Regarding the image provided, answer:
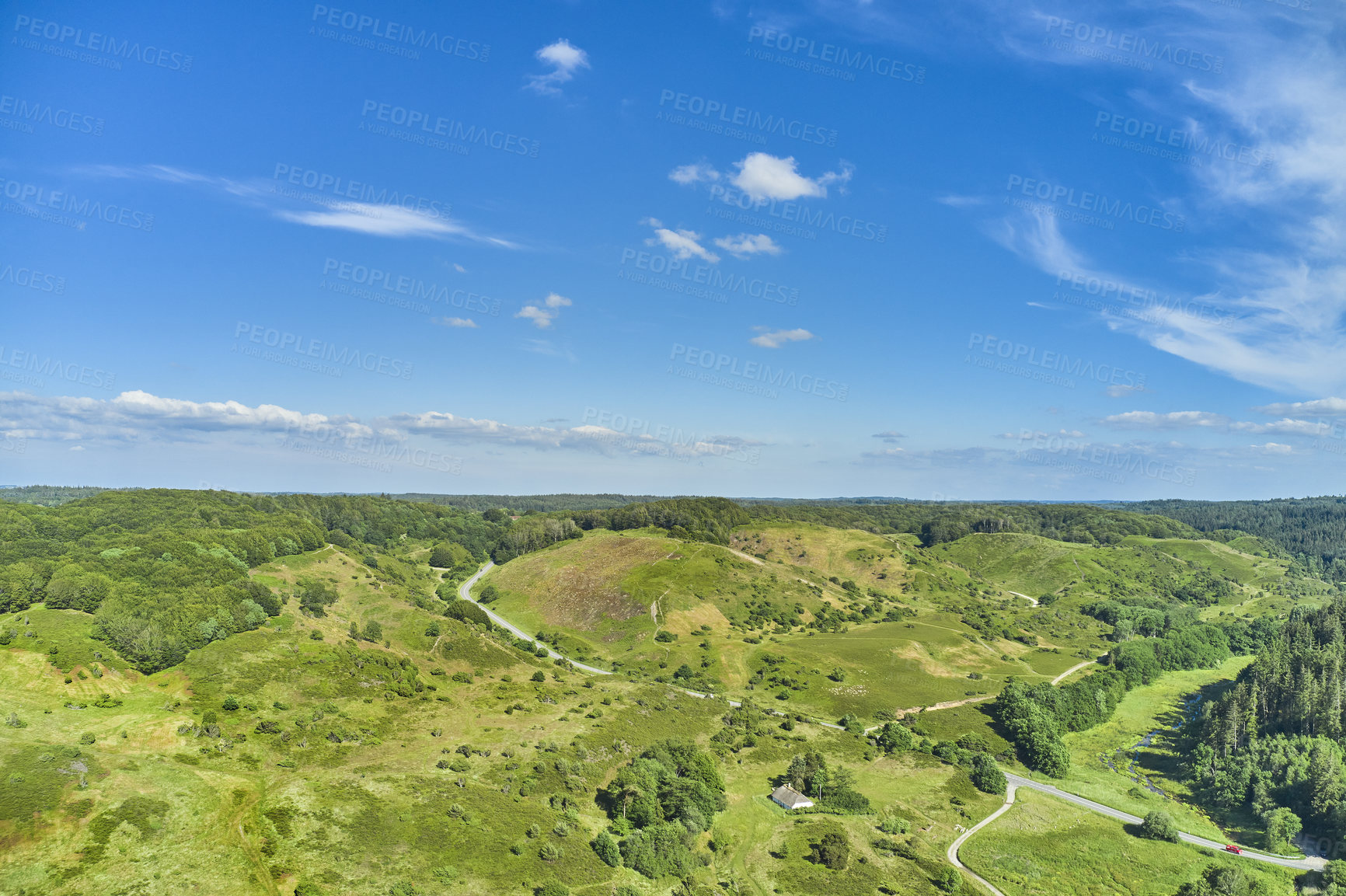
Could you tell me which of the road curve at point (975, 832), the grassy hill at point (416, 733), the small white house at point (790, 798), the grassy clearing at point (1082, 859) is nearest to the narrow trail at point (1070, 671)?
the grassy hill at point (416, 733)

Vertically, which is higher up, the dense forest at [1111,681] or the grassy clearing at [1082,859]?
the dense forest at [1111,681]

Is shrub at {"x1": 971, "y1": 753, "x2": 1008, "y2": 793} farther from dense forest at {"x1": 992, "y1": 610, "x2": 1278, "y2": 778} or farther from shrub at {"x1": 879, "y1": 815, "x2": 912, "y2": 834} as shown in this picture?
shrub at {"x1": 879, "y1": 815, "x2": 912, "y2": 834}

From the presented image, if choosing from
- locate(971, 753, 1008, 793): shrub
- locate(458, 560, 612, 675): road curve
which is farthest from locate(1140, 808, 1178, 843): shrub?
locate(458, 560, 612, 675): road curve

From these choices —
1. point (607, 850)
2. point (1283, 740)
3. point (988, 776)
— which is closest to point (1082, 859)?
point (988, 776)

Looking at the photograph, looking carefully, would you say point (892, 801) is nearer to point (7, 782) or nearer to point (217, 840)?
point (217, 840)

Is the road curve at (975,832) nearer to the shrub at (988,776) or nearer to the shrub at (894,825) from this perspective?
the shrub at (988,776)

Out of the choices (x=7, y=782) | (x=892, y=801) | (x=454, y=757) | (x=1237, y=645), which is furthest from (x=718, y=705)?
(x=1237, y=645)
